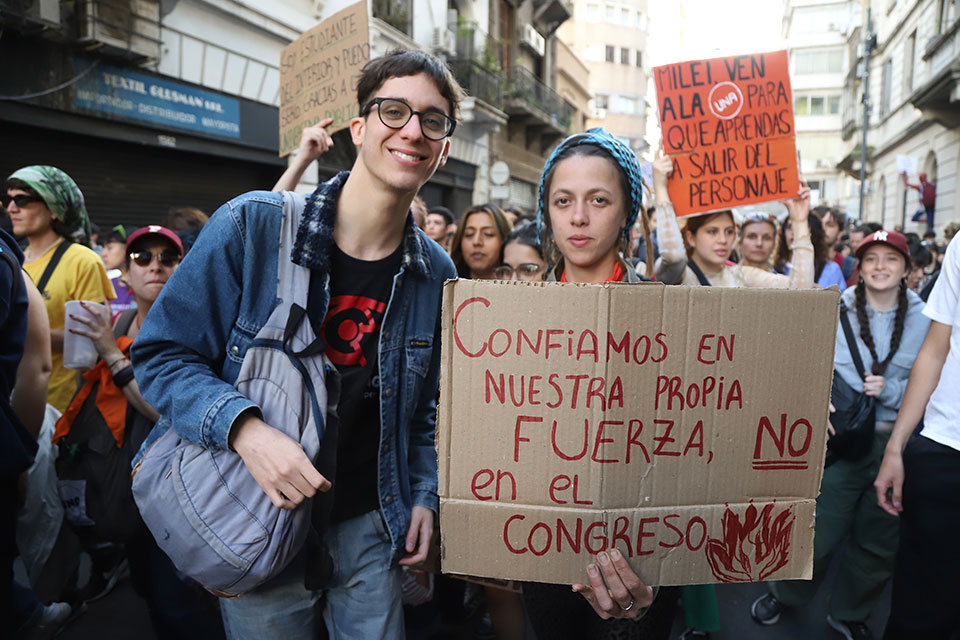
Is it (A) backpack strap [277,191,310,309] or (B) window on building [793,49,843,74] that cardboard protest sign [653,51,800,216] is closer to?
(A) backpack strap [277,191,310,309]

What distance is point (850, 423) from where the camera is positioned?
3.04 meters

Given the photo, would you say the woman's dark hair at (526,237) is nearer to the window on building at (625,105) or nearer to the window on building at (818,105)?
the window on building at (625,105)

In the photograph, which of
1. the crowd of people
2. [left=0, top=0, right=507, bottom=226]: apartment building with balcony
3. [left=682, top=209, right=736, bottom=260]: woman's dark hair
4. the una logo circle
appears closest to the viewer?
the crowd of people

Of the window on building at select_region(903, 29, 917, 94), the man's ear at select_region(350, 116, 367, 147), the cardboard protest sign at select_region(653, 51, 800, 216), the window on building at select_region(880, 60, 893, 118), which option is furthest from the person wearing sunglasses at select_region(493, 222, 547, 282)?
the window on building at select_region(880, 60, 893, 118)

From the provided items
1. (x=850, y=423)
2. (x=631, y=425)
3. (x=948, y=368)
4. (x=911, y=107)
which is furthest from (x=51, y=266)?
(x=911, y=107)

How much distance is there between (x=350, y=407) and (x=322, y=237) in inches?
17.7

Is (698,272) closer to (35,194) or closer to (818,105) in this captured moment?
(35,194)

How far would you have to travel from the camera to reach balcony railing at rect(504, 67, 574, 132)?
18.7 m

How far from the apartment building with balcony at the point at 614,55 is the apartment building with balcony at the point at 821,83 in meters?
10.2

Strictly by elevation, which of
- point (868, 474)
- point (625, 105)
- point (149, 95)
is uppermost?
point (625, 105)

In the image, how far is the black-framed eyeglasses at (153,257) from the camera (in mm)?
2697

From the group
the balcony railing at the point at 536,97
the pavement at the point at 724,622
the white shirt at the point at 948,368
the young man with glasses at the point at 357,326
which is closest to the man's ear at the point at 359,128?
the young man with glasses at the point at 357,326

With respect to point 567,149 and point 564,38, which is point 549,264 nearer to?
point 567,149

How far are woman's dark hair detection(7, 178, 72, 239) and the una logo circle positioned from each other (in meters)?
3.44
